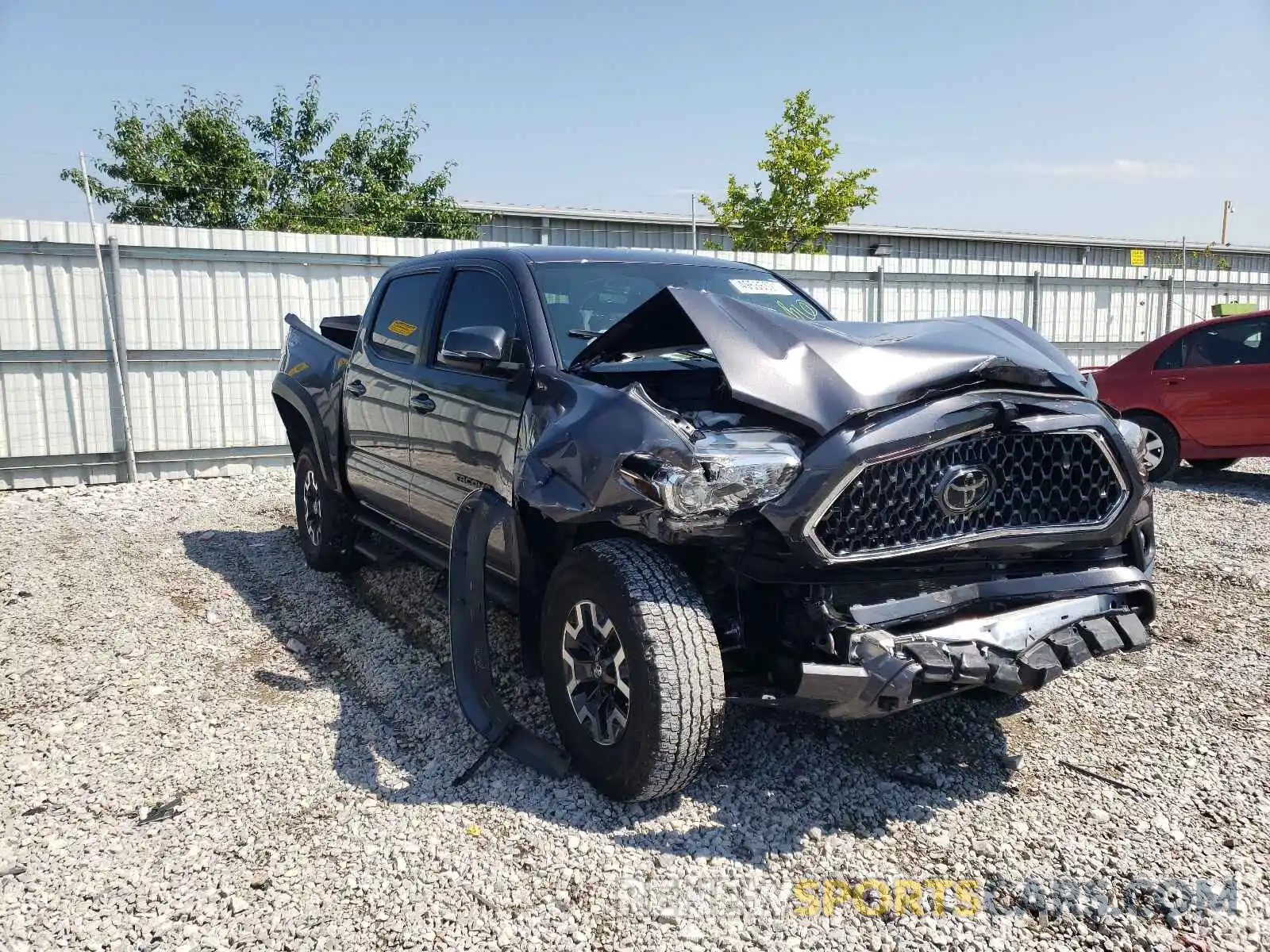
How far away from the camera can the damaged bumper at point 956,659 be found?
2664 millimetres

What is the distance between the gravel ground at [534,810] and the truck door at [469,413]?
0.80 meters

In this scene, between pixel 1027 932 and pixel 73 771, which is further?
pixel 73 771

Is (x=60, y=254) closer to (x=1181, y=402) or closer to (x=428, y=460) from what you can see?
(x=428, y=460)

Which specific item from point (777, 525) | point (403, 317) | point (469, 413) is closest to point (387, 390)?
point (403, 317)

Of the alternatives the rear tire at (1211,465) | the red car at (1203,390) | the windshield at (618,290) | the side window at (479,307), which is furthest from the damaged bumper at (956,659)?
the rear tire at (1211,465)

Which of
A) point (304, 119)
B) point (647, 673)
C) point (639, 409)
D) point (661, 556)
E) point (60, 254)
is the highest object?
point (304, 119)

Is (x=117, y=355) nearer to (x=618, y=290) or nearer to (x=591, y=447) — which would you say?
(x=618, y=290)

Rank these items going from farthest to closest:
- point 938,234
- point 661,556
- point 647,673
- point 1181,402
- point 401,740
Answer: point 938,234 → point 1181,402 → point 401,740 → point 661,556 → point 647,673

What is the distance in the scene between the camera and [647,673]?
9.09 ft

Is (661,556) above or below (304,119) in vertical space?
below

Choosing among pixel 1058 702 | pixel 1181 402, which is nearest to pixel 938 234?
pixel 1181 402

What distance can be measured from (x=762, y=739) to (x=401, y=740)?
1388mm

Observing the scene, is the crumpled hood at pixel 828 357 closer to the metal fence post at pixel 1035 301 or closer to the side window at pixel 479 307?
the side window at pixel 479 307

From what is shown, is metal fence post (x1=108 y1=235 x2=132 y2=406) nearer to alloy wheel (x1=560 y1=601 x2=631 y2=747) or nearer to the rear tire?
alloy wheel (x1=560 y1=601 x2=631 y2=747)
